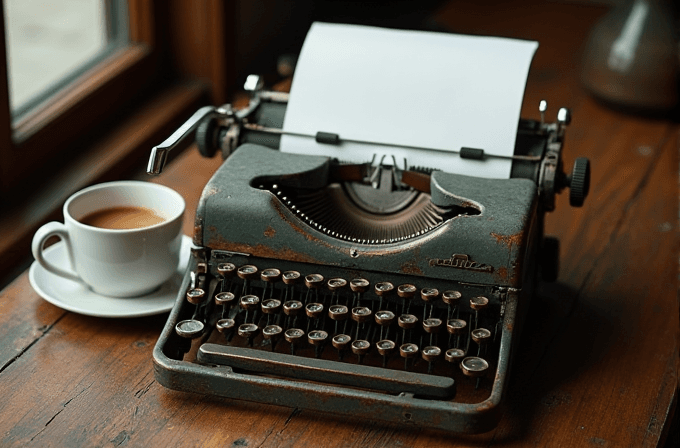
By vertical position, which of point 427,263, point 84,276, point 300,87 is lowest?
point 84,276

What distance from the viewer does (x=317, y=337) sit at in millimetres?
1205

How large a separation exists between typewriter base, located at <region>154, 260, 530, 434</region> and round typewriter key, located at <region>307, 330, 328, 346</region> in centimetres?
6

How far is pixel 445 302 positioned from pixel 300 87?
49 centimetres

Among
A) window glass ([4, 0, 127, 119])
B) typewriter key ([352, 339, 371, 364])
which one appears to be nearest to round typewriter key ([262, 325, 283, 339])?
typewriter key ([352, 339, 371, 364])

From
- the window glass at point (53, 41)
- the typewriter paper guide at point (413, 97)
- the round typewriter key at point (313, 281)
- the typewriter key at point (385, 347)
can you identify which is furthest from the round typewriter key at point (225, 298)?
the window glass at point (53, 41)

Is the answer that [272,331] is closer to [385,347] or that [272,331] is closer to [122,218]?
[385,347]

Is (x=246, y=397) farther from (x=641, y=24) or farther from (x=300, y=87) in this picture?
(x=641, y=24)

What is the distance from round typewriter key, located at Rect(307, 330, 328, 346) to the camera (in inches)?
47.3

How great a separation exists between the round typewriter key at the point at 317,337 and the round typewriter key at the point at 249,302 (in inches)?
3.4

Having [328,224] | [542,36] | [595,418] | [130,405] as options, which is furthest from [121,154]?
[542,36]

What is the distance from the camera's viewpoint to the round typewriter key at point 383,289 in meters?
1.22

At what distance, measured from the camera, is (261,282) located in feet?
4.28

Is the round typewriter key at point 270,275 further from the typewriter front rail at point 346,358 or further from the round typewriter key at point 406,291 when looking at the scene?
the round typewriter key at point 406,291

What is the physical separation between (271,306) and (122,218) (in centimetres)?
32
